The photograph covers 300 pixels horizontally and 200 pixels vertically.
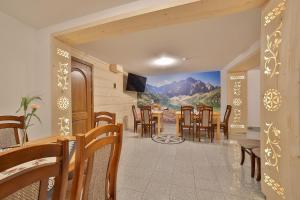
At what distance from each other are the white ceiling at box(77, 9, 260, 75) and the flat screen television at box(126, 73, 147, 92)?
1.68m

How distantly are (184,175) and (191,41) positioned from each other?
2511 mm

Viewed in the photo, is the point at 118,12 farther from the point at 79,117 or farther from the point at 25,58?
the point at 79,117

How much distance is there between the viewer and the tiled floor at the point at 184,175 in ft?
6.33

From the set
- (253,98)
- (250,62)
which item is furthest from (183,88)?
(250,62)

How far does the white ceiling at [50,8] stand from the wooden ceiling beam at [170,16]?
0.20m

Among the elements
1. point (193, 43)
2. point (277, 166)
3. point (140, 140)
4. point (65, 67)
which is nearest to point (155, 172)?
point (277, 166)

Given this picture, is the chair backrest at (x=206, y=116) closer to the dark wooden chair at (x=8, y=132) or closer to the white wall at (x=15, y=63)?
the white wall at (x=15, y=63)

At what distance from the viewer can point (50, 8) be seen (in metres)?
2.08

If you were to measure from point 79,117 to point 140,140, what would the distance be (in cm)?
175

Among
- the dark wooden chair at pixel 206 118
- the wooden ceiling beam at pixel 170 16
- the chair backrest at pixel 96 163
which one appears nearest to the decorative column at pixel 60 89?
the wooden ceiling beam at pixel 170 16

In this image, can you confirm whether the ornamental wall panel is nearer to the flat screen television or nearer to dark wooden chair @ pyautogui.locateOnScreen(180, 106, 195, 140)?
dark wooden chair @ pyautogui.locateOnScreen(180, 106, 195, 140)

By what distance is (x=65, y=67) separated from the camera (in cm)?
278

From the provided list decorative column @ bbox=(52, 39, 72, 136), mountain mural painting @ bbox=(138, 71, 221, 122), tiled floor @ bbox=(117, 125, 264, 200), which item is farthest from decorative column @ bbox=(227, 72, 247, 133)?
decorative column @ bbox=(52, 39, 72, 136)

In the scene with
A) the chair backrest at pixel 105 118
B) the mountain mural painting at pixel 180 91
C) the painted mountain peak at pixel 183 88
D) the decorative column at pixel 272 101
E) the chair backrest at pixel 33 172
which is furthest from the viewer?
the painted mountain peak at pixel 183 88
